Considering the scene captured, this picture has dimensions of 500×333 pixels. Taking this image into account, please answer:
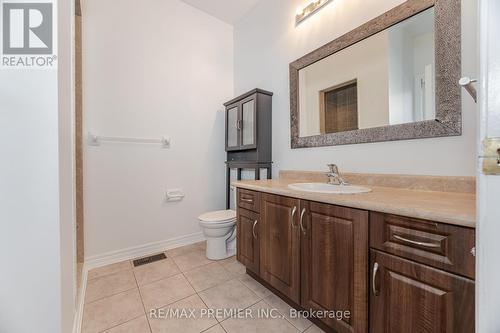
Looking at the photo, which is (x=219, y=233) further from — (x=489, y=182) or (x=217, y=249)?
(x=489, y=182)

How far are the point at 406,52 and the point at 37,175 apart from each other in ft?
6.39

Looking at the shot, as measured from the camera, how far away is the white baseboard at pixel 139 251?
1.96 meters

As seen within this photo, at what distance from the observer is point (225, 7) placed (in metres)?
2.51

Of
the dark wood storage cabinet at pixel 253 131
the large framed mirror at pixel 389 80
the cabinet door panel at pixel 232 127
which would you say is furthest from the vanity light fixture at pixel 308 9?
the cabinet door panel at pixel 232 127

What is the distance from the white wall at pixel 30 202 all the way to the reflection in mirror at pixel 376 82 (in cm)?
168

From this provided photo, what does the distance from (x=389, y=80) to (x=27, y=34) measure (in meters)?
1.82

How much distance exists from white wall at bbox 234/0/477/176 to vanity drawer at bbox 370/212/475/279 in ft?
1.97

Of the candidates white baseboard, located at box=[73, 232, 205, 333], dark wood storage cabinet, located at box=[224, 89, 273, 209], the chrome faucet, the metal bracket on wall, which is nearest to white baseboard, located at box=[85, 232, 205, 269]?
white baseboard, located at box=[73, 232, 205, 333]

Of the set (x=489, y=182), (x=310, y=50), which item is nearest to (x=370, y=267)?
(x=489, y=182)

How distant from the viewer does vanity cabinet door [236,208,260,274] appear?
1589mm

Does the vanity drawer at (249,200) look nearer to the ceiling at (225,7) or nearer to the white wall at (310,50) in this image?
the white wall at (310,50)

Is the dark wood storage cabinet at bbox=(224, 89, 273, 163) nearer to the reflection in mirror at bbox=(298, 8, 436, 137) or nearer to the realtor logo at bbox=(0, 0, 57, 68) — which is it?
the reflection in mirror at bbox=(298, 8, 436, 137)

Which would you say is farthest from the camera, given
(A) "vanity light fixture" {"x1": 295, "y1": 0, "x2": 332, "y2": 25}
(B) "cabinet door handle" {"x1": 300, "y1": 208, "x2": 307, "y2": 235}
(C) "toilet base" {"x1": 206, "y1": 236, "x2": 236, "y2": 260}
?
(C) "toilet base" {"x1": 206, "y1": 236, "x2": 236, "y2": 260}

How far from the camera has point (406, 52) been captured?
1.28 metres
